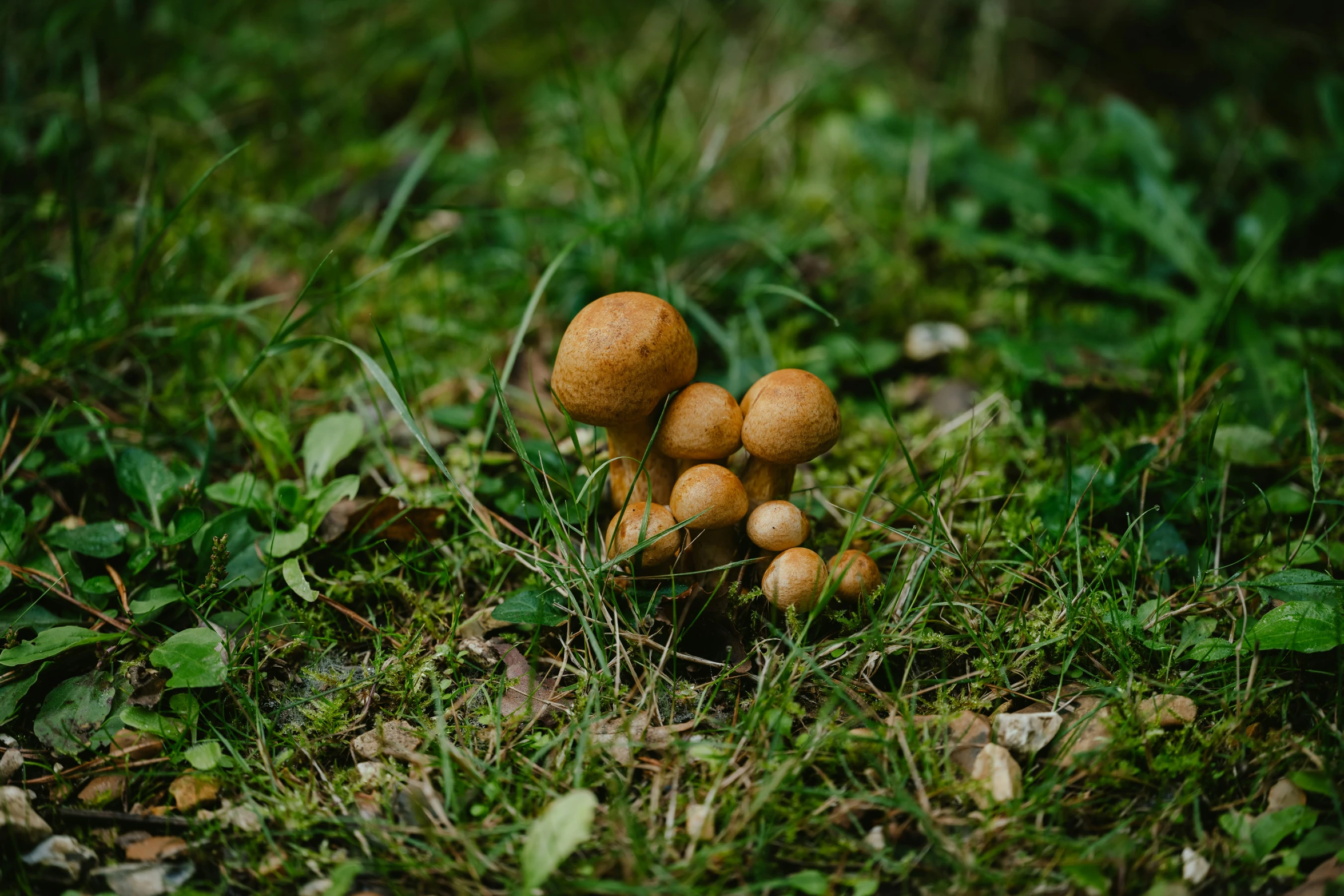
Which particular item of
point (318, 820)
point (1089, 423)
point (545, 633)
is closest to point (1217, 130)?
point (1089, 423)

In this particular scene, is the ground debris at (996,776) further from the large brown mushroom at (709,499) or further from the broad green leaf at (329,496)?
the broad green leaf at (329,496)

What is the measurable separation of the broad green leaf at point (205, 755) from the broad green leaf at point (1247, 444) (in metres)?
2.81

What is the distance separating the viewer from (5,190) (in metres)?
3.18

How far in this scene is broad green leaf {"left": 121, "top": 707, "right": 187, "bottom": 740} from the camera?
5.77ft

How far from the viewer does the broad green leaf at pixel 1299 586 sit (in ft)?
6.28

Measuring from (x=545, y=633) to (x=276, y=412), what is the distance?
1.32 metres

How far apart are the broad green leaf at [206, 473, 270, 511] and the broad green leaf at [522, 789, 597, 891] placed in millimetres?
1237

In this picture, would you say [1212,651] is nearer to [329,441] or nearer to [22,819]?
[329,441]

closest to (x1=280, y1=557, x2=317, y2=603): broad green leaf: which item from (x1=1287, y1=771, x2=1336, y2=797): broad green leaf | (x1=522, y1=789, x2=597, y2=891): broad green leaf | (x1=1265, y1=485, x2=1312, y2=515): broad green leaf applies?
(x1=522, y1=789, x2=597, y2=891): broad green leaf

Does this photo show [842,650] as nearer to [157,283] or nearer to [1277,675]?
[1277,675]

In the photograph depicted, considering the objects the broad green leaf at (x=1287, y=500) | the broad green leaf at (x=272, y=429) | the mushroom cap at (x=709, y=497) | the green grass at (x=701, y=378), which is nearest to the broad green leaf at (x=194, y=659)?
the green grass at (x=701, y=378)

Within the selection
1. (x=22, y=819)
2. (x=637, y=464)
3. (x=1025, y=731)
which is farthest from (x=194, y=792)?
(x=1025, y=731)

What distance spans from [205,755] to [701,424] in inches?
51.6

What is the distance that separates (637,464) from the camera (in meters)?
2.10
